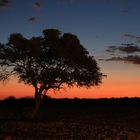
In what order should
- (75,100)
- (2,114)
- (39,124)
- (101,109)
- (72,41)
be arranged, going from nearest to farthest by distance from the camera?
(39,124), (72,41), (2,114), (101,109), (75,100)

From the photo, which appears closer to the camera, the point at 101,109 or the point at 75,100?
the point at 101,109

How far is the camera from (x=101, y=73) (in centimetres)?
5897

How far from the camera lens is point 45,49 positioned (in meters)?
58.2

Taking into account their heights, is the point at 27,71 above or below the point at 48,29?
below

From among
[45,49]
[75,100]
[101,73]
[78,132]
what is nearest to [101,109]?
[101,73]

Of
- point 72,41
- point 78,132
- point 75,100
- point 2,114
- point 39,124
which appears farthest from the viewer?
point 75,100

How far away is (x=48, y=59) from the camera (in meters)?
58.0

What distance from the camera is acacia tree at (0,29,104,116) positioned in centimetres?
5678

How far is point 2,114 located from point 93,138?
28.5m

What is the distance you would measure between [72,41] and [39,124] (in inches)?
627

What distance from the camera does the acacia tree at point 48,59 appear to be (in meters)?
56.8

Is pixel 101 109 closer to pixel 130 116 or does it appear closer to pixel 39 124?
pixel 130 116

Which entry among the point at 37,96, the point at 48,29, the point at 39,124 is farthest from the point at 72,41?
the point at 39,124

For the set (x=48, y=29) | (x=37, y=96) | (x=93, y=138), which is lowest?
(x=93, y=138)
